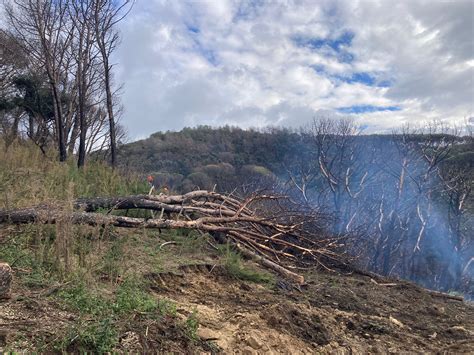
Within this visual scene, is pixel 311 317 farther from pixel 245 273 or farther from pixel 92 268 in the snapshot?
pixel 92 268

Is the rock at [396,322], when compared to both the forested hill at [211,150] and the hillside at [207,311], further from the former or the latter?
the forested hill at [211,150]

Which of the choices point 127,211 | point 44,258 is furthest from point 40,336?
point 127,211

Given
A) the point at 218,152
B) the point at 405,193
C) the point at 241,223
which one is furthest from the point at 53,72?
the point at 218,152

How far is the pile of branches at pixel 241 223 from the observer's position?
19.4 ft

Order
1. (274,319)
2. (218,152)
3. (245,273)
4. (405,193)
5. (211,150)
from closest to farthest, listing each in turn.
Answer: (274,319) < (245,273) < (405,193) < (218,152) < (211,150)

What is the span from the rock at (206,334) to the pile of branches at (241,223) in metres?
2.38

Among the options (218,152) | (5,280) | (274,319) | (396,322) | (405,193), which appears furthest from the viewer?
(218,152)

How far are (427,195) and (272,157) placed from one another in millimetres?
20799

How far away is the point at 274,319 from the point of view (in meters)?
4.04

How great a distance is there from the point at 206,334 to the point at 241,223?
3.94 meters

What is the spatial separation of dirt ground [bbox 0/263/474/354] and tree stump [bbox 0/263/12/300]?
6 centimetres

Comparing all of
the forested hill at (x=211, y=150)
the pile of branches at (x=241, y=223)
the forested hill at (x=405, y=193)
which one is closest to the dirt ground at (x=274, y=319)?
the pile of branches at (x=241, y=223)

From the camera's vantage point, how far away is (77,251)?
4.56 m

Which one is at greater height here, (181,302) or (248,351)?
(181,302)
